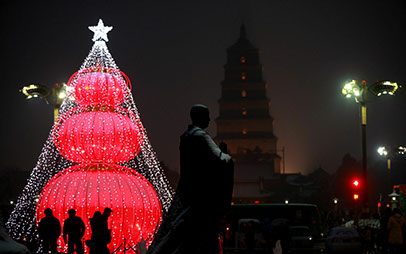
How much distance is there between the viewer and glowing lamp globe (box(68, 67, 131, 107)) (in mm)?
17219

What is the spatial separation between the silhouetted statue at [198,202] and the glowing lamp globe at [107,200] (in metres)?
9.80

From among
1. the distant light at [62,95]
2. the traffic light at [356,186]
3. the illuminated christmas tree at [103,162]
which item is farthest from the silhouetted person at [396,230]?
the distant light at [62,95]

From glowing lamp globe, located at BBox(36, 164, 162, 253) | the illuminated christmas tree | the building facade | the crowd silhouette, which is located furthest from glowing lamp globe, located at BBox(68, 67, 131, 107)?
the building facade

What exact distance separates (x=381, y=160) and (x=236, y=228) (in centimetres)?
6123

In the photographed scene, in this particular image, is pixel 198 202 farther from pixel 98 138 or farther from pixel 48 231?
pixel 98 138

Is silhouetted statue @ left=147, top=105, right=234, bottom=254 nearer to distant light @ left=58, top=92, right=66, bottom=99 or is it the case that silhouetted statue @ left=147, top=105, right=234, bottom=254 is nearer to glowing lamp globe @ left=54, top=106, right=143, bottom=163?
glowing lamp globe @ left=54, top=106, right=143, bottom=163

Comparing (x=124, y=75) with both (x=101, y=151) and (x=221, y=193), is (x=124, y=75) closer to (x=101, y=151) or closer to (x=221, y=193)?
(x=101, y=151)

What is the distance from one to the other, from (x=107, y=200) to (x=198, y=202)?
33.0ft

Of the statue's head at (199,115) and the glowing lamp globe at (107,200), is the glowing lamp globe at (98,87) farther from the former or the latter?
the statue's head at (199,115)

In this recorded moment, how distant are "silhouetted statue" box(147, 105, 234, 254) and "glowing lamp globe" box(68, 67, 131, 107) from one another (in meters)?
11.0

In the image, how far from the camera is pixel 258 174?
78562mm

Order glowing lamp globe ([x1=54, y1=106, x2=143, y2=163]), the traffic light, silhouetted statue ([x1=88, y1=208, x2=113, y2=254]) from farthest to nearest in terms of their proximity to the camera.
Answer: the traffic light → glowing lamp globe ([x1=54, y1=106, x2=143, y2=163]) → silhouetted statue ([x1=88, y1=208, x2=113, y2=254])

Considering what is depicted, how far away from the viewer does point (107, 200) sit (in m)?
16.2

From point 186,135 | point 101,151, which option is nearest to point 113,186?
point 101,151
